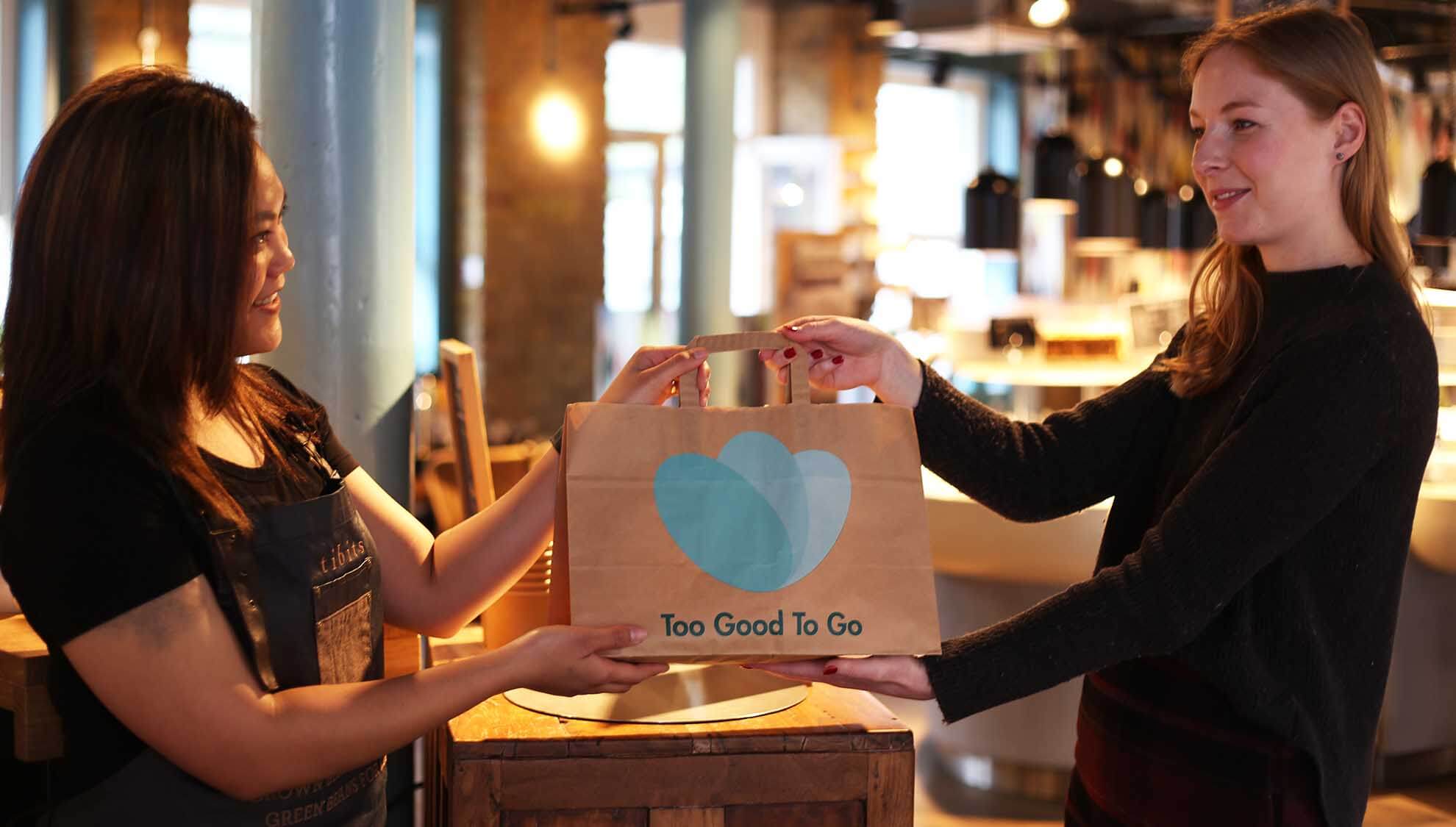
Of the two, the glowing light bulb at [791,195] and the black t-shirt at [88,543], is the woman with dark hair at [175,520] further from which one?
the glowing light bulb at [791,195]

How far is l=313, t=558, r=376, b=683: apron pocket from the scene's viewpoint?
149cm

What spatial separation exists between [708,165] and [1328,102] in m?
5.71

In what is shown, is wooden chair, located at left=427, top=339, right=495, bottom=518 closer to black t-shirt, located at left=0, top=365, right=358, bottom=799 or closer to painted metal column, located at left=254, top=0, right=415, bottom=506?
painted metal column, located at left=254, top=0, right=415, bottom=506

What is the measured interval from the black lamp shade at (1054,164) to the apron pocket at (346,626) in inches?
195

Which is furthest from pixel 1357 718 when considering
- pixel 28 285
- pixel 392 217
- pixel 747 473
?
pixel 392 217

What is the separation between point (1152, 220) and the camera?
289 inches

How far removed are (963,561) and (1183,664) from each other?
2252 millimetres

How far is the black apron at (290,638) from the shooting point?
4.53 ft

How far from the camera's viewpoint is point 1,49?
8070mm

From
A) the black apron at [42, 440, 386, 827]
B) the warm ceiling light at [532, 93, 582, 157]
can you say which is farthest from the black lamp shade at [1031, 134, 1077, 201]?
the black apron at [42, 440, 386, 827]

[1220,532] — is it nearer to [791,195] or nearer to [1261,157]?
[1261,157]

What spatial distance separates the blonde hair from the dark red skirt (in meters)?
0.36

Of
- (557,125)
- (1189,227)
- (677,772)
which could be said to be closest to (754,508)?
(677,772)

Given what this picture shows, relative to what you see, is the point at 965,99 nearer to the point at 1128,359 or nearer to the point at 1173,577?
the point at 1128,359
